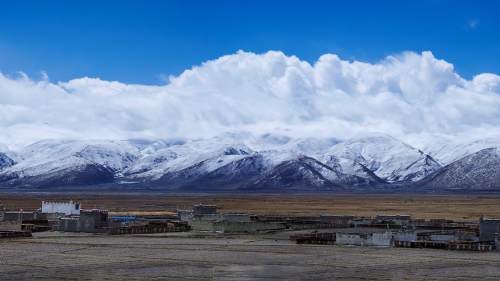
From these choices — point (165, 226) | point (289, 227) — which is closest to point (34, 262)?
point (165, 226)

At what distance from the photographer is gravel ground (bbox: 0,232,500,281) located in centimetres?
3272

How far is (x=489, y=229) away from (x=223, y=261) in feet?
71.8

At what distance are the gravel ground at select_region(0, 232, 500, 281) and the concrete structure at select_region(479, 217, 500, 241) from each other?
7655 millimetres

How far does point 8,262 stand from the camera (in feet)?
122

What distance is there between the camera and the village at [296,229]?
163ft

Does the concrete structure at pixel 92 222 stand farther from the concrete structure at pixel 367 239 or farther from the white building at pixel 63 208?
the white building at pixel 63 208

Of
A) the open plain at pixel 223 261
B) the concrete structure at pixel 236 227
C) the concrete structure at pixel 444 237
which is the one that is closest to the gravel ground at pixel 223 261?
the open plain at pixel 223 261

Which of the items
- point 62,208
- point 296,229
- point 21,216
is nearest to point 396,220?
point 296,229

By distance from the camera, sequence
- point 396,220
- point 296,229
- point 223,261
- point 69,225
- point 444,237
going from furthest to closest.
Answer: point 396,220 → point 296,229 → point 69,225 → point 444,237 → point 223,261

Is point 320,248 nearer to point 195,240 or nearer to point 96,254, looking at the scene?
point 195,240

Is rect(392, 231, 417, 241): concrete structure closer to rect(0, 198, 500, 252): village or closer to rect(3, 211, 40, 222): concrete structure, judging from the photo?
rect(0, 198, 500, 252): village

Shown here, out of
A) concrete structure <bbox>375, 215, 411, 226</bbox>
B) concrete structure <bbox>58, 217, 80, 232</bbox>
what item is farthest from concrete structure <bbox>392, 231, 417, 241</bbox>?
concrete structure <bbox>58, 217, 80, 232</bbox>

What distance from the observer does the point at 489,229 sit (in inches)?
2071

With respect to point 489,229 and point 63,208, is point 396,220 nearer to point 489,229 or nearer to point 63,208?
point 489,229
